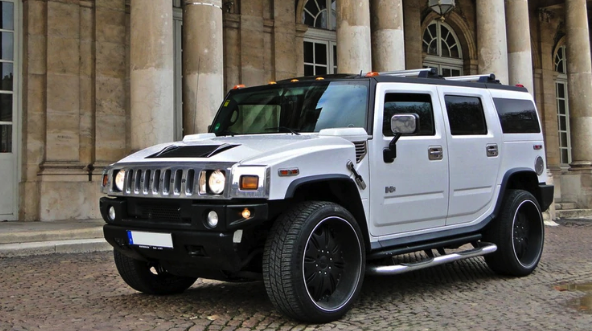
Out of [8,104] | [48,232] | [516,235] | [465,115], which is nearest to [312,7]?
[8,104]

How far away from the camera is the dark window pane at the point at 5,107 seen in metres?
12.1

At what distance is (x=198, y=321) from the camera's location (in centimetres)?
461

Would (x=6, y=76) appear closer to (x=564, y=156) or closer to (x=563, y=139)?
(x=563, y=139)

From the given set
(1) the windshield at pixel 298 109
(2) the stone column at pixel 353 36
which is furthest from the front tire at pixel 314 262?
(2) the stone column at pixel 353 36

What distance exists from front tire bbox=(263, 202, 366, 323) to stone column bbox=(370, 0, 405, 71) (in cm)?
837

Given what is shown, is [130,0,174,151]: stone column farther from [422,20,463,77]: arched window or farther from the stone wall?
[422,20,463,77]: arched window

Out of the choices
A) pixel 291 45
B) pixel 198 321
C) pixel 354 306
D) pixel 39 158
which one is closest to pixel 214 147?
pixel 198 321

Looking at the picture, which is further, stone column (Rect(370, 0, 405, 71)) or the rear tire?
stone column (Rect(370, 0, 405, 71))

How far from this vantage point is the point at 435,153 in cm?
561

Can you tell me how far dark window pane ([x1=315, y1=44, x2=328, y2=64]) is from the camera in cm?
1653

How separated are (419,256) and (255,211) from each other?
4355mm

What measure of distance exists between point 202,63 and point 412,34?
945cm

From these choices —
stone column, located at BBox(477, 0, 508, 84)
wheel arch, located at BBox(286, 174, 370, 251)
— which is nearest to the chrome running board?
wheel arch, located at BBox(286, 174, 370, 251)

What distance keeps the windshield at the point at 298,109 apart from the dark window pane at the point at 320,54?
423 inches
